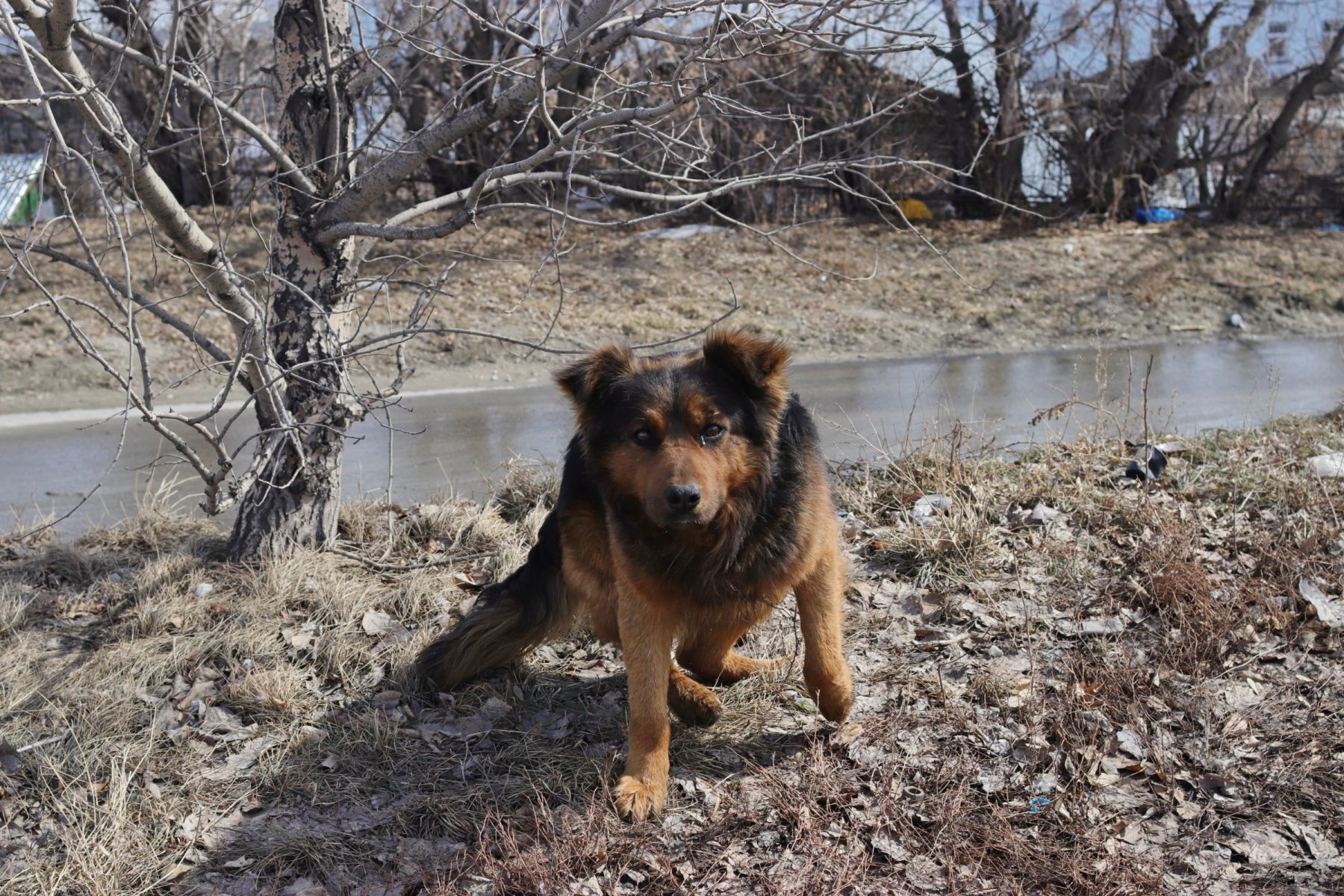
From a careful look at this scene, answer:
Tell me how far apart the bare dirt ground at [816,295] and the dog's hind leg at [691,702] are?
8.03 meters

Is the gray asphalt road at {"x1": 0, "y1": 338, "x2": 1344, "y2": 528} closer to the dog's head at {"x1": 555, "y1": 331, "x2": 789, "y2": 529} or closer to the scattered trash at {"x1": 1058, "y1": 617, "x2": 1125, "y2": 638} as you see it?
the scattered trash at {"x1": 1058, "y1": 617, "x2": 1125, "y2": 638}

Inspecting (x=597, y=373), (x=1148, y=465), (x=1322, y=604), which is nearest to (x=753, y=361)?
(x=597, y=373)

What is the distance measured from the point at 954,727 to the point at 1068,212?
55.4 feet

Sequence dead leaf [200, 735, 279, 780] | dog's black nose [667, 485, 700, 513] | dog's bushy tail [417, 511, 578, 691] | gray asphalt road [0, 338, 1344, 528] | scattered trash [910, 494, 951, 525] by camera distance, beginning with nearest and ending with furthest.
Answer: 1. dog's black nose [667, 485, 700, 513]
2. dead leaf [200, 735, 279, 780]
3. dog's bushy tail [417, 511, 578, 691]
4. scattered trash [910, 494, 951, 525]
5. gray asphalt road [0, 338, 1344, 528]

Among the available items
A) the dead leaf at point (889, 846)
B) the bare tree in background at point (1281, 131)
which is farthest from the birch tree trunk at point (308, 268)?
the bare tree in background at point (1281, 131)

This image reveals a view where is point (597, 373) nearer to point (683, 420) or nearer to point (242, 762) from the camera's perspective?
point (683, 420)

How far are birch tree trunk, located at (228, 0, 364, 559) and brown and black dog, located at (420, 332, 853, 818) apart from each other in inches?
77.4

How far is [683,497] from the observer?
3.41 m

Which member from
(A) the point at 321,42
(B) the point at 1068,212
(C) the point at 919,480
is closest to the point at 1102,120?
Result: (B) the point at 1068,212

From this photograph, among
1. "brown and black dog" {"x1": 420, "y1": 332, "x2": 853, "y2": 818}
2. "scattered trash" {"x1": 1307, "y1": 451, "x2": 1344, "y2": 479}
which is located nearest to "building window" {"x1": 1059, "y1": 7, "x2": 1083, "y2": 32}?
"scattered trash" {"x1": 1307, "y1": 451, "x2": 1344, "y2": 479}

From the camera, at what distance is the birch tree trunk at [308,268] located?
17.9ft

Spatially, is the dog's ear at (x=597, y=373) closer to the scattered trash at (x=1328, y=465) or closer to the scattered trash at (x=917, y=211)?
the scattered trash at (x=1328, y=465)

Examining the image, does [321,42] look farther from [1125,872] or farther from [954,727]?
[1125,872]

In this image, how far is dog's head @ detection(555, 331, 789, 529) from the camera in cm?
350
